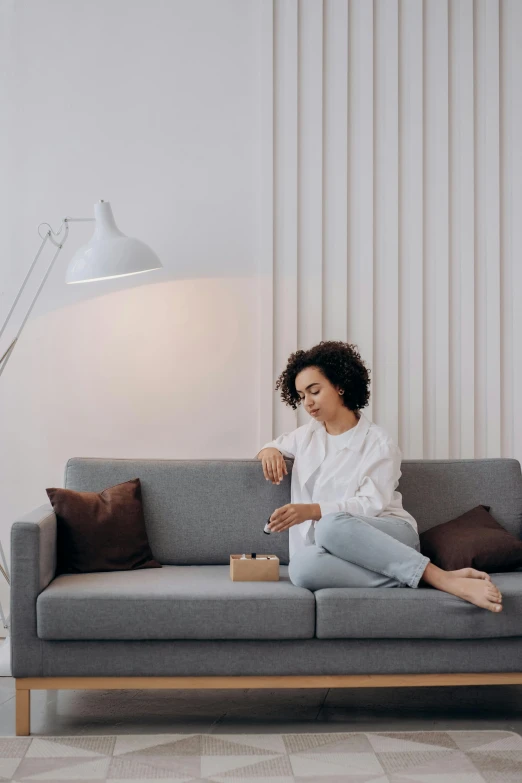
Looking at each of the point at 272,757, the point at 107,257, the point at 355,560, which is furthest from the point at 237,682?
the point at 107,257

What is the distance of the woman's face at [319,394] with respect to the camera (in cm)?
307

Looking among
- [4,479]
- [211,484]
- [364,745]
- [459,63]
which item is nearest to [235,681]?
[364,745]

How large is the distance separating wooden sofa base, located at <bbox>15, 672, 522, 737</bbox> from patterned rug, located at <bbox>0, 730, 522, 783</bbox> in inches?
5.2

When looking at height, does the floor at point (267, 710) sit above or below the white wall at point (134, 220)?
below

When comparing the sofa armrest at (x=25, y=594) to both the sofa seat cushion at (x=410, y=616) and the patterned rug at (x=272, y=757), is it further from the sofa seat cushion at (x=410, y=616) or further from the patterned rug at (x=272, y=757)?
the sofa seat cushion at (x=410, y=616)

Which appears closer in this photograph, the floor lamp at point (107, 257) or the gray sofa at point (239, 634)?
the gray sofa at point (239, 634)

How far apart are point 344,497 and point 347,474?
8 cm

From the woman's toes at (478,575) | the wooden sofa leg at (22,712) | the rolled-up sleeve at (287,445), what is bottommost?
the wooden sofa leg at (22,712)

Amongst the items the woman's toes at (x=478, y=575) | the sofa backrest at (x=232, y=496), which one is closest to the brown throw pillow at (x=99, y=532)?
the sofa backrest at (x=232, y=496)

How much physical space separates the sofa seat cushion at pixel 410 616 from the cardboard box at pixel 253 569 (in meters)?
0.22

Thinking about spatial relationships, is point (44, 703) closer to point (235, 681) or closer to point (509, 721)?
point (235, 681)

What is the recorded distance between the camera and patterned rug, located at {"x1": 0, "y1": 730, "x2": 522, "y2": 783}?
2160 millimetres

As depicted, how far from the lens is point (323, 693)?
2840 millimetres

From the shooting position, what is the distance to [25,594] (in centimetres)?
247
